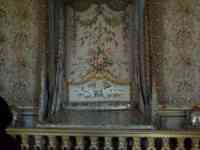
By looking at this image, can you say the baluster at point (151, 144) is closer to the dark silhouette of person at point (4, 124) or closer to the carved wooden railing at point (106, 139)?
the carved wooden railing at point (106, 139)

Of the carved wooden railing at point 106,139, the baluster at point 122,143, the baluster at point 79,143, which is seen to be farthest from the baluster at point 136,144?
the baluster at point 79,143

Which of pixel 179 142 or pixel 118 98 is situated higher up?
pixel 118 98

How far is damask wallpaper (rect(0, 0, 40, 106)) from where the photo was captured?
4566mm

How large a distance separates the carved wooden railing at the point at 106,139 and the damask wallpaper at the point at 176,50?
69 cm

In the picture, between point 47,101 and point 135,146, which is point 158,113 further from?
point 47,101

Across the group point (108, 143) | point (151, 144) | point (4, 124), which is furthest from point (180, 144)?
point (4, 124)

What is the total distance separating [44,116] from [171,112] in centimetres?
141

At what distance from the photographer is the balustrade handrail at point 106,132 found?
358 cm

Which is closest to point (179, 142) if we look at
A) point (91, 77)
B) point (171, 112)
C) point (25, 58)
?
point (171, 112)

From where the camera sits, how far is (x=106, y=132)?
12.0 ft

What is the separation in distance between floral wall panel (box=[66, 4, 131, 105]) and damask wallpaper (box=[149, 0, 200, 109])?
1.13ft

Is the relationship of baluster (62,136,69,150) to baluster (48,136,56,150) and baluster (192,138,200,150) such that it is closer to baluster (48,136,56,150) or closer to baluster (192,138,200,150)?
baluster (48,136,56,150)

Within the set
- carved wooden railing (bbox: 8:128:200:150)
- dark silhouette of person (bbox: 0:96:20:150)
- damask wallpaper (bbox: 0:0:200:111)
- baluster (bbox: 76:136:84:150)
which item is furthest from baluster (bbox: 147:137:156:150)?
dark silhouette of person (bbox: 0:96:20:150)

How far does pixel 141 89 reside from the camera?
161 inches
